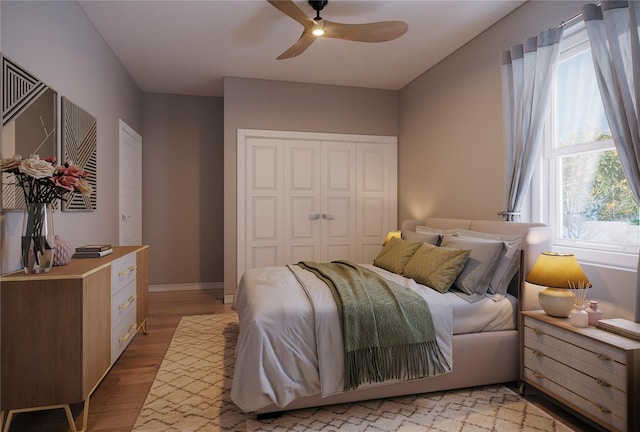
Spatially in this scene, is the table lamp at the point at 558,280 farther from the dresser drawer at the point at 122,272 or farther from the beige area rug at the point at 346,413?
the dresser drawer at the point at 122,272

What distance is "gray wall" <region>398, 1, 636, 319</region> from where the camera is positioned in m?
2.52

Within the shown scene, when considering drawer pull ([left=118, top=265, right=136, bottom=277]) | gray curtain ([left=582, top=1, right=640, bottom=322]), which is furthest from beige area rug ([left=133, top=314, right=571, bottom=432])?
gray curtain ([left=582, top=1, right=640, bottom=322])

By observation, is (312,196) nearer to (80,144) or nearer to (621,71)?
(80,144)

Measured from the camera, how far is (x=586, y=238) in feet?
8.33

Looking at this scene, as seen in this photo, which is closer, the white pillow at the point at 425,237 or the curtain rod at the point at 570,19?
the curtain rod at the point at 570,19

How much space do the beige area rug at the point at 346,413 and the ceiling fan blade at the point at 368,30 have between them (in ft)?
Result: 8.55

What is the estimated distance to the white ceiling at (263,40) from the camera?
299 cm

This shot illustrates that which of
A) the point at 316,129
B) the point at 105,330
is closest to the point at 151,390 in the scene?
the point at 105,330

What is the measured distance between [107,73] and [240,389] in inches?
131

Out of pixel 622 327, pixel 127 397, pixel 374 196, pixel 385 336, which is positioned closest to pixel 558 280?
pixel 622 327

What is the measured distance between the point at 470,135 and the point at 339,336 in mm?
2549

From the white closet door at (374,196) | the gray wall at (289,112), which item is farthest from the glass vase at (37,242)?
the white closet door at (374,196)

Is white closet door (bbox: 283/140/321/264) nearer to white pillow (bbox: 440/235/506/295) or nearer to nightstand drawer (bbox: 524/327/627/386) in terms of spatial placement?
white pillow (bbox: 440/235/506/295)

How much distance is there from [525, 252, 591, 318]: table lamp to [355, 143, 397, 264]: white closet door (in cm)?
288
